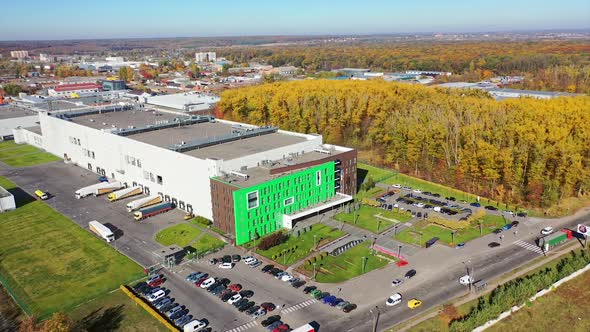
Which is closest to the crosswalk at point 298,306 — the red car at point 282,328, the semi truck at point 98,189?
the red car at point 282,328

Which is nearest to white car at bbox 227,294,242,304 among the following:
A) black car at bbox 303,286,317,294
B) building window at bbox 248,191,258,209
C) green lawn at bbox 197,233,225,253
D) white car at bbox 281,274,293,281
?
white car at bbox 281,274,293,281

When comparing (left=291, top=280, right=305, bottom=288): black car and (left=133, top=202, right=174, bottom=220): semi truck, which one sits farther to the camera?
(left=133, top=202, right=174, bottom=220): semi truck

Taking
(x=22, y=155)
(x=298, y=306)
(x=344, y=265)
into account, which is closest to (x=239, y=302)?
(x=298, y=306)

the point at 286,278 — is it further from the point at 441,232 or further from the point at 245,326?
the point at 441,232

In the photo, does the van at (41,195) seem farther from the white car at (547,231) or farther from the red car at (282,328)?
the white car at (547,231)

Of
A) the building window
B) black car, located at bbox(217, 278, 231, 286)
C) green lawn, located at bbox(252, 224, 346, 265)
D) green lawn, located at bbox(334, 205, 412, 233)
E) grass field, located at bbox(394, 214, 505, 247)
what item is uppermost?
the building window

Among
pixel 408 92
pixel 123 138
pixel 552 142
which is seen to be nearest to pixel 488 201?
pixel 552 142

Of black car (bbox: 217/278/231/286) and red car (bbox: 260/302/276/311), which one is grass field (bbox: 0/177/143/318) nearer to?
black car (bbox: 217/278/231/286)
